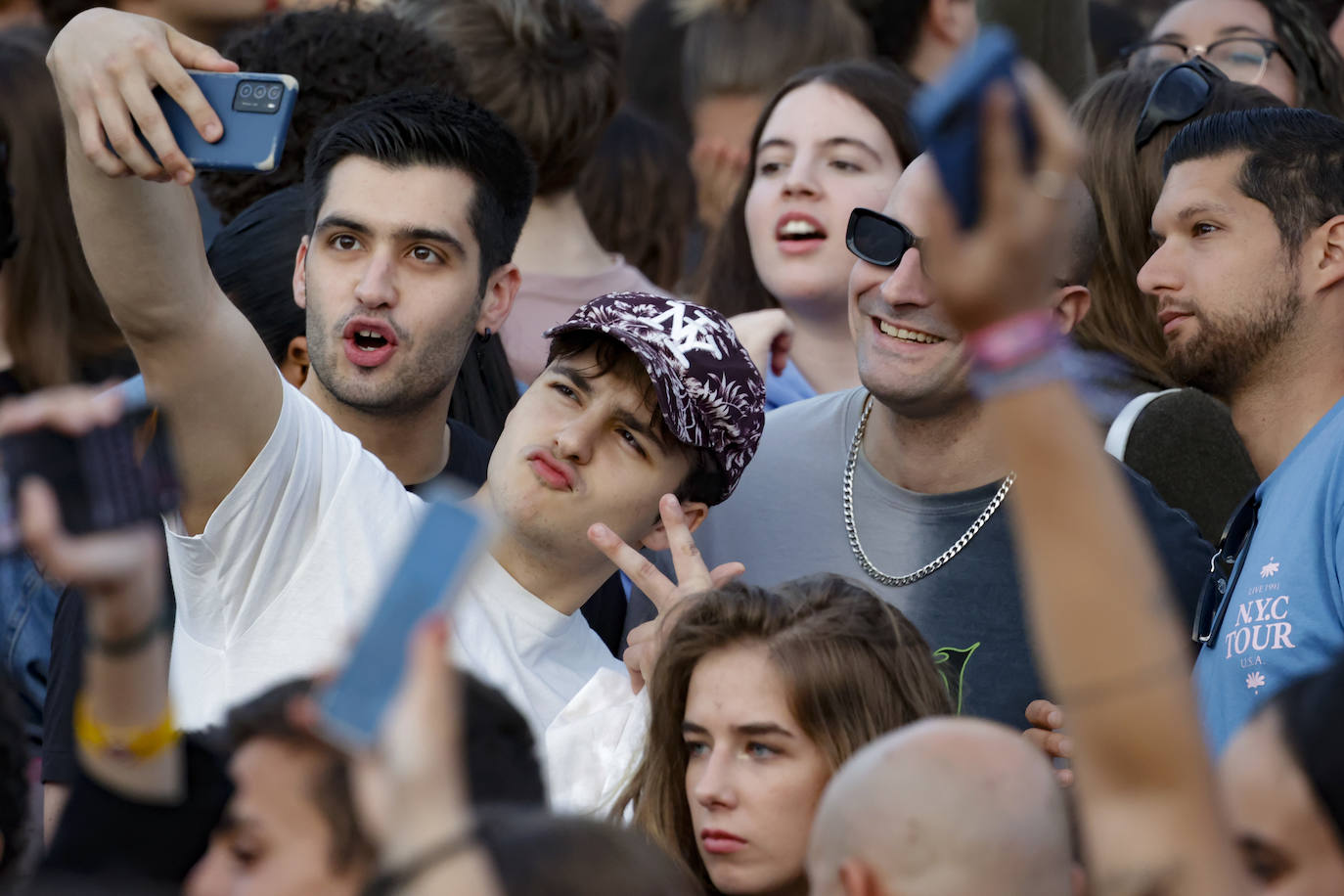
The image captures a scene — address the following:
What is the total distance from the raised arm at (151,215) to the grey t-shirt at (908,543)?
1450mm

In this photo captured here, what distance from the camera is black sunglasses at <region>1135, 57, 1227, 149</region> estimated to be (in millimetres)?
4250

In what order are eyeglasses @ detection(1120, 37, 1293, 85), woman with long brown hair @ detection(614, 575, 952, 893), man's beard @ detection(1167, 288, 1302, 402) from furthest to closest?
eyeglasses @ detection(1120, 37, 1293, 85) < man's beard @ detection(1167, 288, 1302, 402) < woman with long brown hair @ detection(614, 575, 952, 893)

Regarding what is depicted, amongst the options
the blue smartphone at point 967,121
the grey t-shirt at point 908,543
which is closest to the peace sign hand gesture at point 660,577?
the grey t-shirt at point 908,543

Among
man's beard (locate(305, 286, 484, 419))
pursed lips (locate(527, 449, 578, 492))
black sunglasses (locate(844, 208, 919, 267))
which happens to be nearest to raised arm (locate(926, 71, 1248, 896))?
pursed lips (locate(527, 449, 578, 492))

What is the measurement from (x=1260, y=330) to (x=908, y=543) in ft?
2.77

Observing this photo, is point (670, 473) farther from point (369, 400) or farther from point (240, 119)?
point (240, 119)

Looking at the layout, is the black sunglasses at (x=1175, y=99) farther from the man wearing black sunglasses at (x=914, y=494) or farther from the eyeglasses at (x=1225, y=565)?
the eyeglasses at (x=1225, y=565)

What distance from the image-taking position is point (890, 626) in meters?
3.15

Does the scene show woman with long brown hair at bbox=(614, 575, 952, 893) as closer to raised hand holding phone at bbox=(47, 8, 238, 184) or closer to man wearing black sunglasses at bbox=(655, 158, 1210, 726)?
man wearing black sunglasses at bbox=(655, 158, 1210, 726)

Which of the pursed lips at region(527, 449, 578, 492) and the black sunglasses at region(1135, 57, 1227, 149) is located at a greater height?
the black sunglasses at region(1135, 57, 1227, 149)

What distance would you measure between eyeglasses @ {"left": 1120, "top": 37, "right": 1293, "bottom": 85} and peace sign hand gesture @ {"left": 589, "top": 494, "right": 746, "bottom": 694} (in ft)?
8.56

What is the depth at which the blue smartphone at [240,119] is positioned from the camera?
8.79 ft

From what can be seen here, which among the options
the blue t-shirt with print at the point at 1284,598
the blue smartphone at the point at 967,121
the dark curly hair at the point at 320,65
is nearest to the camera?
the blue smartphone at the point at 967,121

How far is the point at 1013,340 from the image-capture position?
151cm
